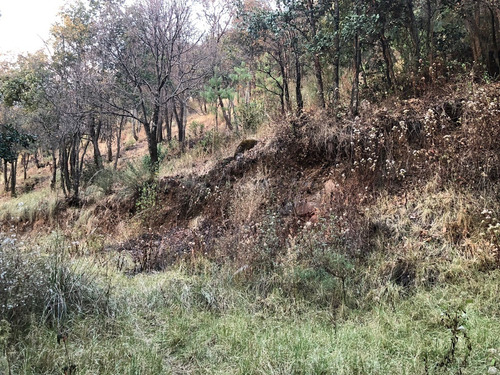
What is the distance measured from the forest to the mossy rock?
0.19 m

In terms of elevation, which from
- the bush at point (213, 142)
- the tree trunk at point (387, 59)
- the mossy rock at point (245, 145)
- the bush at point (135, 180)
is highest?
the tree trunk at point (387, 59)

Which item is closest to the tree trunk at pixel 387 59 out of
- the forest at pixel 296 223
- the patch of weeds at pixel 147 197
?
the forest at pixel 296 223

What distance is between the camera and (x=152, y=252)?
19.3ft

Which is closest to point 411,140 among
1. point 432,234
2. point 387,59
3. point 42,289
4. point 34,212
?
point 432,234

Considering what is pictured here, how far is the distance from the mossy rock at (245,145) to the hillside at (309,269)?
22cm

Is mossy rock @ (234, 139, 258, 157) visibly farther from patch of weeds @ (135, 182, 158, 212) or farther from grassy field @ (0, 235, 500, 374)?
grassy field @ (0, 235, 500, 374)

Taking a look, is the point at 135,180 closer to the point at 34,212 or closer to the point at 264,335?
the point at 34,212

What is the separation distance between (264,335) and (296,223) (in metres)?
2.75

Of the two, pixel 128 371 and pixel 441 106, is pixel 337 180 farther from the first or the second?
pixel 128 371

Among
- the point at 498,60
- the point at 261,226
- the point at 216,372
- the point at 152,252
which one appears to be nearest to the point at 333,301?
the point at 216,372

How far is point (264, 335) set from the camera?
2988 mm

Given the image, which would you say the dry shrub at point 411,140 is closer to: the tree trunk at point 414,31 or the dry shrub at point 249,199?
the dry shrub at point 249,199

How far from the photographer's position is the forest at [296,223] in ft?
9.03

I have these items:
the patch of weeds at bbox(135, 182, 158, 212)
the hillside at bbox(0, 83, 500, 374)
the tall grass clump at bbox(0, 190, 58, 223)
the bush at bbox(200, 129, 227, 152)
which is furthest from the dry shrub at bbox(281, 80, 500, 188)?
the tall grass clump at bbox(0, 190, 58, 223)
